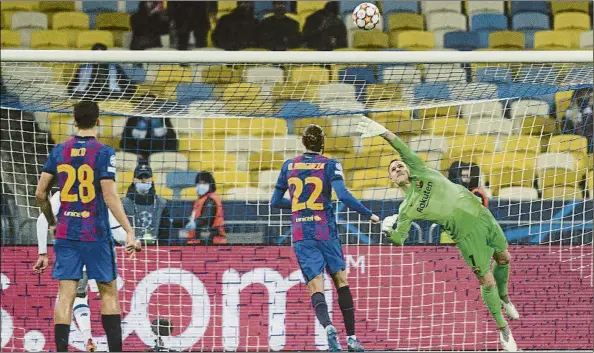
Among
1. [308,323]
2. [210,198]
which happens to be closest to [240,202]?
[210,198]

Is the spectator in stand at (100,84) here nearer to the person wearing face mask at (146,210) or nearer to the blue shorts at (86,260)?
the person wearing face mask at (146,210)

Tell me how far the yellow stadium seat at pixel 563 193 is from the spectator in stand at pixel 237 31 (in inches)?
144

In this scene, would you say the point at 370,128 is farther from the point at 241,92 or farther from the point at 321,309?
the point at 241,92

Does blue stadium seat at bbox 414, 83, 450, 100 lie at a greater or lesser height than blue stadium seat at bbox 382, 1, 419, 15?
lesser

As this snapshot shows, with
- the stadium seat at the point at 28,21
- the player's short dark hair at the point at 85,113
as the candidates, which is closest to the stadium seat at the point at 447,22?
the stadium seat at the point at 28,21

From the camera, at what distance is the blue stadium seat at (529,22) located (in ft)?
41.1

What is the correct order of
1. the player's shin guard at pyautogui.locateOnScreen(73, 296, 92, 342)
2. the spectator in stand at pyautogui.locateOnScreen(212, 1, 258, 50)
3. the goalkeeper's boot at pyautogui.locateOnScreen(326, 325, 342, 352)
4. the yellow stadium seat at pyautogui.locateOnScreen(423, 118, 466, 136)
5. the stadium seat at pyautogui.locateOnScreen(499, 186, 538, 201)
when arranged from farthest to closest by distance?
the spectator in stand at pyautogui.locateOnScreen(212, 1, 258, 50)
the yellow stadium seat at pyautogui.locateOnScreen(423, 118, 466, 136)
the stadium seat at pyautogui.locateOnScreen(499, 186, 538, 201)
the player's shin guard at pyautogui.locateOnScreen(73, 296, 92, 342)
the goalkeeper's boot at pyautogui.locateOnScreen(326, 325, 342, 352)

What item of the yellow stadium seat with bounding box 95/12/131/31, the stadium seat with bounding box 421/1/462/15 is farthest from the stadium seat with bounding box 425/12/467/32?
the yellow stadium seat with bounding box 95/12/131/31

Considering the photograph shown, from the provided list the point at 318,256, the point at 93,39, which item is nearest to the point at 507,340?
the point at 318,256

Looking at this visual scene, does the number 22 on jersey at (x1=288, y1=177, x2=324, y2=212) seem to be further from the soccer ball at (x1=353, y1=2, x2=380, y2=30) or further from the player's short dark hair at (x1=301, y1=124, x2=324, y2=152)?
the soccer ball at (x1=353, y1=2, x2=380, y2=30)

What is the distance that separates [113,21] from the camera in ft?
40.5

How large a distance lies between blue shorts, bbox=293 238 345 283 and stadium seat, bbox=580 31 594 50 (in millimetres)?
5585

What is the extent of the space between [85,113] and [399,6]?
20.4 feet

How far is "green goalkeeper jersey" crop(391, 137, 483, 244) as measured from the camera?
8195 millimetres
